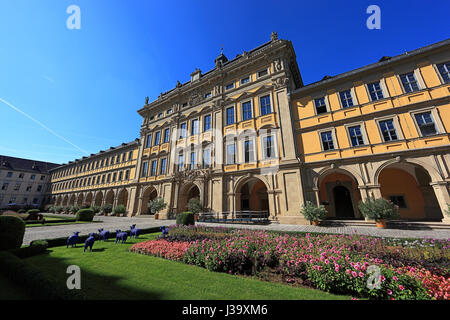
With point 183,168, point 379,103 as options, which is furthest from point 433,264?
point 183,168

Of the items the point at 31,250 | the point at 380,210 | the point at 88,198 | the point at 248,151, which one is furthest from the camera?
the point at 88,198

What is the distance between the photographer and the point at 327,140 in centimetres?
1511

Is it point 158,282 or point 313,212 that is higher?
point 313,212

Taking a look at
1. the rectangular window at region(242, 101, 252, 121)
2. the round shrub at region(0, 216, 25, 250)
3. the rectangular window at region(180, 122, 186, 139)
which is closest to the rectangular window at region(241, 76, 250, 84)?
the rectangular window at region(242, 101, 252, 121)

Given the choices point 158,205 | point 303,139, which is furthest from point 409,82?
point 158,205

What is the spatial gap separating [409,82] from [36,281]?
22641mm

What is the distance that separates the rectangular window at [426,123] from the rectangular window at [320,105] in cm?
616

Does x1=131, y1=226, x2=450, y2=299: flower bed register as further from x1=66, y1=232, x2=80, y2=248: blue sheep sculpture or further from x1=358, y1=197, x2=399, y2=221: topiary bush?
x1=358, y1=197, x2=399, y2=221: topiary bush

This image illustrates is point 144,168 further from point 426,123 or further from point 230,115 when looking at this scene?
point 426,123

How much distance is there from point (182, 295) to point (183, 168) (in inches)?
767

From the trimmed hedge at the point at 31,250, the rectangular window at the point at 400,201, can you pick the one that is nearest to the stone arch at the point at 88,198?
the trimmed hedge at the point at 31,250

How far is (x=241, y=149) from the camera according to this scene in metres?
18.5

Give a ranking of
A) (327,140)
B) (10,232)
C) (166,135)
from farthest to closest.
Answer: (166,135) → (327,140) → (10,232)
